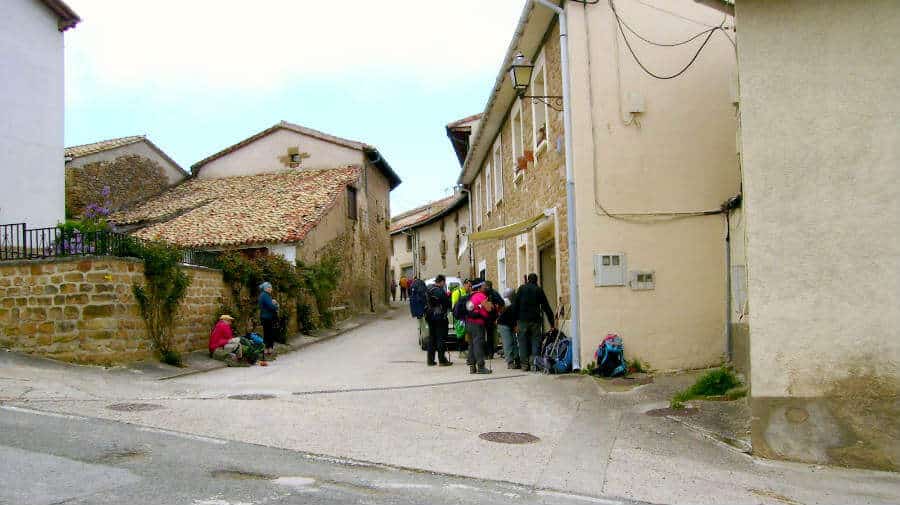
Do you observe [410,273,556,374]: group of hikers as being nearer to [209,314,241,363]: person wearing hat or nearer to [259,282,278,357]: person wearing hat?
[209,314,241,363]: person wearing hat

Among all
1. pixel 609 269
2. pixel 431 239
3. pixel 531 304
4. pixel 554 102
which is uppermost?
pixel 554 102

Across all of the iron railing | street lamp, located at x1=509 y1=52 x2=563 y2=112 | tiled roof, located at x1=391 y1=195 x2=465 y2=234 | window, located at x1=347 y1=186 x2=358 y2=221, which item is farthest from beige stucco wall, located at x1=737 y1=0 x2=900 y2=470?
tiled roof, located at x1=391 y1=195 x2=465 y2=234

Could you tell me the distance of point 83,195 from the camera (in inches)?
1003

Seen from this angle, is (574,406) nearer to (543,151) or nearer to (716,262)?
(716,262)

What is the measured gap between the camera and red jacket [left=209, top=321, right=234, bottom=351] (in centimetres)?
1502

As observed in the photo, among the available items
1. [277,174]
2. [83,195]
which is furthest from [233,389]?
[277,174]

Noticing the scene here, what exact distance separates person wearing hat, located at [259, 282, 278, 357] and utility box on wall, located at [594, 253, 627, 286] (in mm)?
7678

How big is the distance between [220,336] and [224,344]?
18 centimetres

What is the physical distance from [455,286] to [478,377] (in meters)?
4.96

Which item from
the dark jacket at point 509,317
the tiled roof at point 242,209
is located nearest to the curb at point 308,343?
the tiled roof at point 242,209

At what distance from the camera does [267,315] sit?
16.7m

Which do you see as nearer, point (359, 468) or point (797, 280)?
point (359, 468)

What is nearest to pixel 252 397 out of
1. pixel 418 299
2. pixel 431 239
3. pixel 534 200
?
pixel 534 200

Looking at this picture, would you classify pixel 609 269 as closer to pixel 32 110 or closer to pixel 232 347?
pixel 232 347
